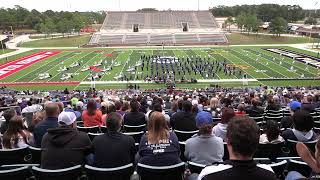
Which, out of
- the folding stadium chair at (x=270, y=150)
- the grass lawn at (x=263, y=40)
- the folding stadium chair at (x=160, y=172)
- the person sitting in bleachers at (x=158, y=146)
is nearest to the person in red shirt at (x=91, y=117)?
the person sitting in bleachers at (x=158, y=146)

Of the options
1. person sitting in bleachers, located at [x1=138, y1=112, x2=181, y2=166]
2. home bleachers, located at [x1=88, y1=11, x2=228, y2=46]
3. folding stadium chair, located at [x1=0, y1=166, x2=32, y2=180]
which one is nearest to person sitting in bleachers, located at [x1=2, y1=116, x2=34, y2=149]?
folding stadium chair, located at [x1=0, y1=166, x2=32, y2=180]

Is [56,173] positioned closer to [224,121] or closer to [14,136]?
[14,136]

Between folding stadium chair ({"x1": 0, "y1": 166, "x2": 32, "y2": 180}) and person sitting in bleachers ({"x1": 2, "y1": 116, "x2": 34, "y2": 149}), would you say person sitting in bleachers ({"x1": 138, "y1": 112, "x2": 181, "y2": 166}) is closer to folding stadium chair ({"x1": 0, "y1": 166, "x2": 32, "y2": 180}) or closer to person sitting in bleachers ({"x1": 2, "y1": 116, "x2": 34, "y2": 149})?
folding stadium chair ({"x1": 0, "y1": 166, "x2": 32, "y2": 180})

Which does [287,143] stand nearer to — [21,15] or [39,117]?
[39,117]

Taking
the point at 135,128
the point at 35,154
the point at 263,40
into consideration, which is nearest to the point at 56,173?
the point at 35,154

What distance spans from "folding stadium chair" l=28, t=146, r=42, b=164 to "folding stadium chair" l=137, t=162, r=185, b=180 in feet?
7.73

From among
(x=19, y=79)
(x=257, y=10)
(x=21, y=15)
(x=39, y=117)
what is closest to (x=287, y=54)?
(x=19, y=79)

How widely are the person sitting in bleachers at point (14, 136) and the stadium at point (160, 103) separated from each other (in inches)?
0.8

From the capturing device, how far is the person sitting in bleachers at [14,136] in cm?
685

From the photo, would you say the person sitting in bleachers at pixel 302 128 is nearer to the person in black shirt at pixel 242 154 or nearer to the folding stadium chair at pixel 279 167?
the folding stadium chair at pixel 279 167

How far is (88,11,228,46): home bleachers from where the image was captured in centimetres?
8006

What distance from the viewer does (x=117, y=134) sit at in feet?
19.2

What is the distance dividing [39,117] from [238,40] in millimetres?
73372

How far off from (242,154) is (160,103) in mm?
8862
